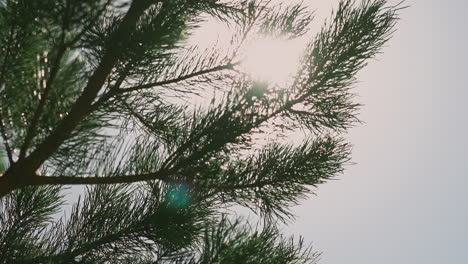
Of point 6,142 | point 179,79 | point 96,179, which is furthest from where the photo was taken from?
point 179,79

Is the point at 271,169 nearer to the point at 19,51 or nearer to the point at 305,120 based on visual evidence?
the point at 305,120

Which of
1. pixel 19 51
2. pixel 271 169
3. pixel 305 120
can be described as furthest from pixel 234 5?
pixel 19 51

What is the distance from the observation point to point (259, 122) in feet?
6.78

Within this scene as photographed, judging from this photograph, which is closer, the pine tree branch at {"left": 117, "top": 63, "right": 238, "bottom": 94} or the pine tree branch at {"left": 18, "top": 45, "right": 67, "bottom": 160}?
the pine tree branch at {"left": 18, "top": 45, "right": 67, "bottom": 160}

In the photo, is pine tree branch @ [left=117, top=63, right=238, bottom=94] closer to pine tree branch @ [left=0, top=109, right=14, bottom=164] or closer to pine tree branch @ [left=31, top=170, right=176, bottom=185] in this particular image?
pine tree branch @ [left=31, top=170, right=176, bottom=185]

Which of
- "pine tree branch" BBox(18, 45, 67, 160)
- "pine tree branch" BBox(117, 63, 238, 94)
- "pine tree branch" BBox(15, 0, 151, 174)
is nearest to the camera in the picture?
"pine tree branch" BBox(18, 45, 67, 160)

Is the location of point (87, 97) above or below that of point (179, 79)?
below

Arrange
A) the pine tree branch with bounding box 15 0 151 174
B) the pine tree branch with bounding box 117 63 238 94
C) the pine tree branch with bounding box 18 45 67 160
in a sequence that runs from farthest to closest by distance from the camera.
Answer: the pine tree branch with bounding box 117 63 238 94
the pine tree branch with bounding box 15 0 151 174
the pine tree branch with bounding box 18 45 67 160

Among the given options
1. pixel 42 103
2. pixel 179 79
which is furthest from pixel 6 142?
pixel 179 79

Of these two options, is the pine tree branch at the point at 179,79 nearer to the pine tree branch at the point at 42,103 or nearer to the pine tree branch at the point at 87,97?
the pine tree branch at the point at 87,97

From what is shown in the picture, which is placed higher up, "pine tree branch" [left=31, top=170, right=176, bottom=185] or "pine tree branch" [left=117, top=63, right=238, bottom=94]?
"pine tree branch" [left=117, top=63, right=238, bottom=94]

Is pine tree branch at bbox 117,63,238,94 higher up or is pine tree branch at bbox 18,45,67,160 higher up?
pine tree branch at bbox 117,63,238,94

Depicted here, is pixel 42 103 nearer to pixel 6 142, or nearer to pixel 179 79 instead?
pixel 6 142

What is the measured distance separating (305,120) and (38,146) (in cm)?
128
